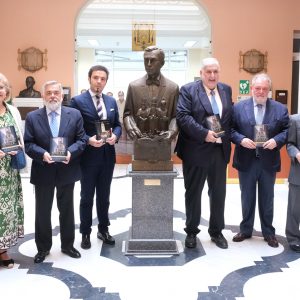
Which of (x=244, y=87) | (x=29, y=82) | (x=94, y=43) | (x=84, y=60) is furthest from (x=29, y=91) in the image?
(x=84, y=60)

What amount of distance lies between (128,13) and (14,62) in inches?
188

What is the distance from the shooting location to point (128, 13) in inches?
488

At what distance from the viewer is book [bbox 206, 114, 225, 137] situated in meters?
3.70

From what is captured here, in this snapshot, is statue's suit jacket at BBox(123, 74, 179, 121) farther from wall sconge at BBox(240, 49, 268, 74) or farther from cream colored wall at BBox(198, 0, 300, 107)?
wall sconge at BBox(240, 49, 268, 74)

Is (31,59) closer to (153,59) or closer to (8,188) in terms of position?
(153,59)

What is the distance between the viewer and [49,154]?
338cm

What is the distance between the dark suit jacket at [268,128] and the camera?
3.91 m

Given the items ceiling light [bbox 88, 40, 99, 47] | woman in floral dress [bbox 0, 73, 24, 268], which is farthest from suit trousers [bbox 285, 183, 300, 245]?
ceiling light [bbox 88, 40, 99, 47]

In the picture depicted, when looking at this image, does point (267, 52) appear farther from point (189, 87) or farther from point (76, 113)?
point (76, 113)

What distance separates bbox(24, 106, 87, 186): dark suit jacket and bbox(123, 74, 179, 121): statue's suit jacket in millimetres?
519

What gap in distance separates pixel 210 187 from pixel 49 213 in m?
1.55

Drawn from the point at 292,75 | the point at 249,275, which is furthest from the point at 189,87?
the point at 292,75

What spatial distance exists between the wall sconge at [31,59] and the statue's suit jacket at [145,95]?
18.3 feet

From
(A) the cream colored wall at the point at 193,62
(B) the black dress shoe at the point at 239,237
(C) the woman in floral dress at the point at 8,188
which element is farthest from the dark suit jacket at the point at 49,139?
(A) the cream colored wall at the point at 193,62
